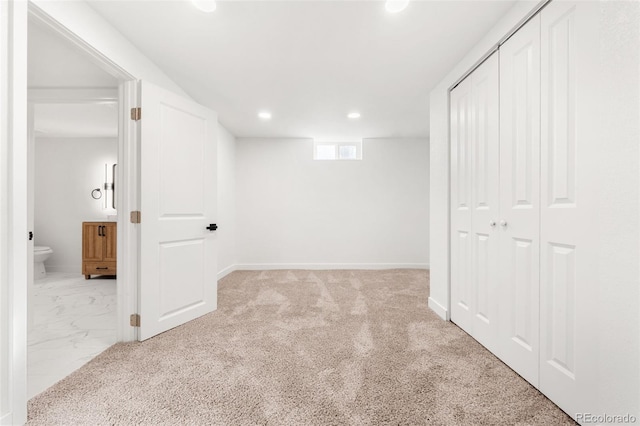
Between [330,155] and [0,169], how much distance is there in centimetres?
467

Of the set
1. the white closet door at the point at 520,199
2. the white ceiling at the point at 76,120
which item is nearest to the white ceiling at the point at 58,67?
the white ceiling at the point at 76,120

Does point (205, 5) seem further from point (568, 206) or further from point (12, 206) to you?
point (568, 206)

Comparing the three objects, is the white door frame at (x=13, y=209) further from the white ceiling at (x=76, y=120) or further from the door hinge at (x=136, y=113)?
the white ceiling at (x=76, y=120)

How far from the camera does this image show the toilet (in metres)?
4.69

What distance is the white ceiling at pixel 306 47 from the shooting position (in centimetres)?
190

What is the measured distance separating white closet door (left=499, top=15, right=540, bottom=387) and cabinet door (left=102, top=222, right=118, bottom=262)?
5.42 meters

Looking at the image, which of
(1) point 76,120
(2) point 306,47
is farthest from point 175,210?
(1) point 76,120

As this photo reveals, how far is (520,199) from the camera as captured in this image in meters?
1.79

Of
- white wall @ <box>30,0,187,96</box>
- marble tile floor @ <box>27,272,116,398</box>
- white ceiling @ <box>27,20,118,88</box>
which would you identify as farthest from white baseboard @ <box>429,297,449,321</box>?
white ceiling @ <box>27,20,118,88</box>

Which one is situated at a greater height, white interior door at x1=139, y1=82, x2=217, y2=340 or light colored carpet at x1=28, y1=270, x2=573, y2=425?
white interior door at x1=139, y1=82, x2=217, y2=340

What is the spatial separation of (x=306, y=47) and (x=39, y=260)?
559 cm

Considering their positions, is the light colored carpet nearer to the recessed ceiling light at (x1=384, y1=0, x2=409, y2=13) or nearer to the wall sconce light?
the recessed ceiling light at (x1=384, y1=0, x2=409, y2=13)

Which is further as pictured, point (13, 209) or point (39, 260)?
point (39, 260)

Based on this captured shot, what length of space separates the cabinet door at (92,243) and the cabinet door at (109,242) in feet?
0.23
